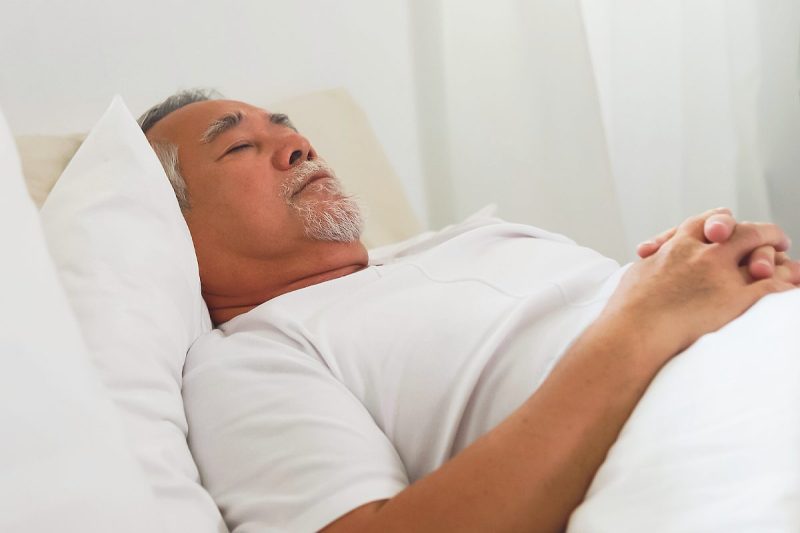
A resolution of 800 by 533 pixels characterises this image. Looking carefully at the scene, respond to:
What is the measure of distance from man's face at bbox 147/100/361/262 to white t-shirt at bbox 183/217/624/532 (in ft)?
0.53

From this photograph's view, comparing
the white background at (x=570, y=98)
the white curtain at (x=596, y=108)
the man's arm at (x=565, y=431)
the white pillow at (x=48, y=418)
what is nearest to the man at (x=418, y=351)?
the man's arm at (x=565, y=431)

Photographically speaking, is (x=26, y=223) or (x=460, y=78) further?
(x=460, y=78)

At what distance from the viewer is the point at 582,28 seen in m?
2.02

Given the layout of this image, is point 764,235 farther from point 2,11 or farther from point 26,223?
point 2,11

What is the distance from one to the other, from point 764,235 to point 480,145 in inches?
46.3

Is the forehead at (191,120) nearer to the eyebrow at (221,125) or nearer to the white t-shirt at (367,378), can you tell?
the eyebrow at (221,125)

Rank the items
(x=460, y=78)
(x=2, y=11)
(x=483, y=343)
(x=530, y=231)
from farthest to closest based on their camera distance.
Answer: (x=460, y=78) → (x=2, y=11) → (x=530, y=231) → (x=483, y=343)

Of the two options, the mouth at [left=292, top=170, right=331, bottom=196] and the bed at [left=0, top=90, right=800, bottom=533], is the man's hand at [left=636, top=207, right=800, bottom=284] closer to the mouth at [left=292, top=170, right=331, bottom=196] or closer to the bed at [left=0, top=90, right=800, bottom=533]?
the bed at [left=0, top=90, right=800, bottom=533]

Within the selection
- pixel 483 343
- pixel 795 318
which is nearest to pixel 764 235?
pixel 795 318

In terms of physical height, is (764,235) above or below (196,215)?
below

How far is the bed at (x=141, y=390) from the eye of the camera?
54 centimetres

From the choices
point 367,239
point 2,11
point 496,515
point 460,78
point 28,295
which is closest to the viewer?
point 28,295

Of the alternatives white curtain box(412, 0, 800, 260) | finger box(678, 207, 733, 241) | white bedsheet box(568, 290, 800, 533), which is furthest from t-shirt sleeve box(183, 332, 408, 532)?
white curtain box(412, 0, 800, 260)

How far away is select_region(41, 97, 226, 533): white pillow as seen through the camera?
84cm
